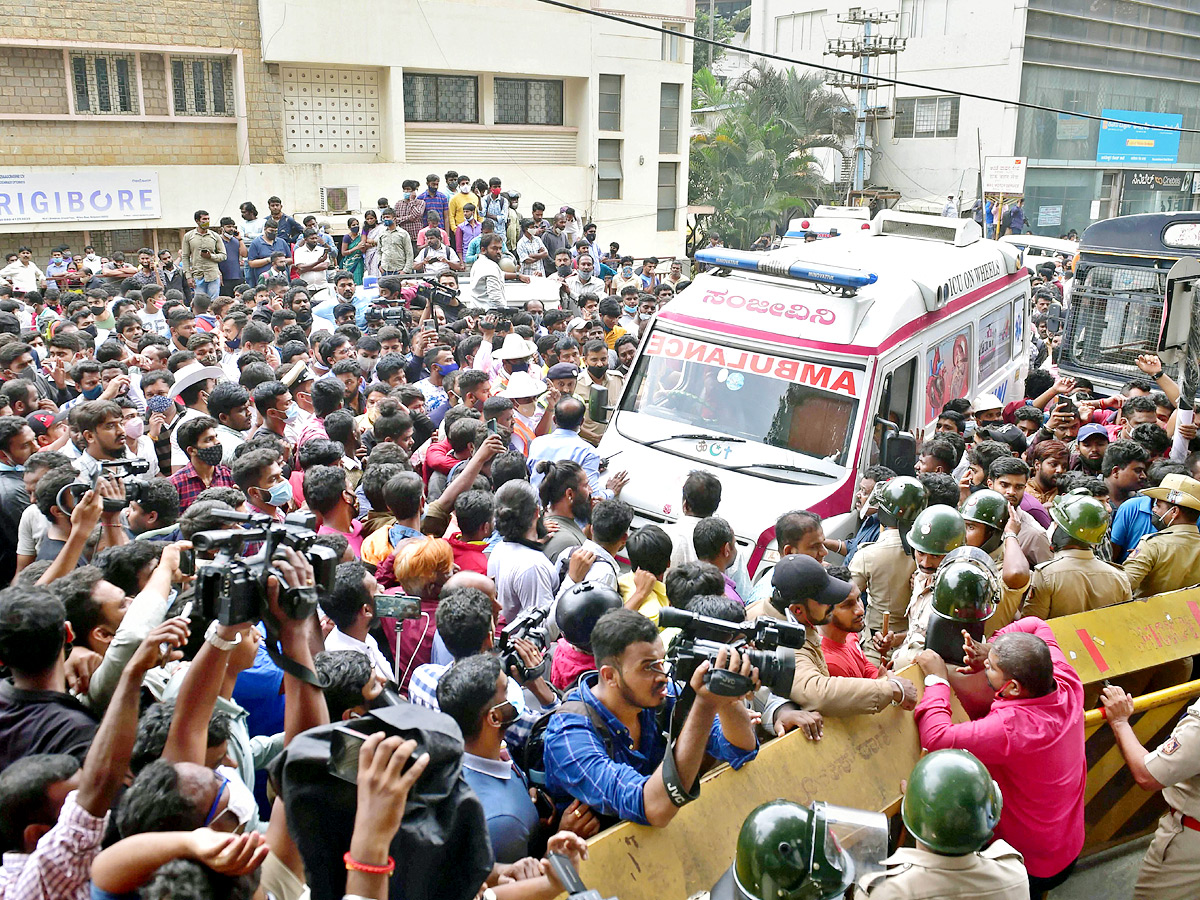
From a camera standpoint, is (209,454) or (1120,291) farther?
(1120,291)

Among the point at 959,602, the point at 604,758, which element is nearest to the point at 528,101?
the point at 959,602

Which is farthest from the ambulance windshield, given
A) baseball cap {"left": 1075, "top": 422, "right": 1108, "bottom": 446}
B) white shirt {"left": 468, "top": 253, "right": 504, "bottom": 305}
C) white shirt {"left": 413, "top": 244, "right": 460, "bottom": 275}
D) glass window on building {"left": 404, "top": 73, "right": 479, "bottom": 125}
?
glass window on building {"left": 404, "top": 73, "right": 479, "bottom": 125}

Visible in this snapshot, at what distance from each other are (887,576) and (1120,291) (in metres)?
6.82

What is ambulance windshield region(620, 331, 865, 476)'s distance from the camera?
711cm

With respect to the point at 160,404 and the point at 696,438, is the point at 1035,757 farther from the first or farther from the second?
the point at 160,404

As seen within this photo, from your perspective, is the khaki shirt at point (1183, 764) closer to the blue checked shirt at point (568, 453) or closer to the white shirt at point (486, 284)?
the blue checked shirt at point (568, 453)

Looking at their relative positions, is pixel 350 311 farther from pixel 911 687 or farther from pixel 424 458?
pixel 911 687

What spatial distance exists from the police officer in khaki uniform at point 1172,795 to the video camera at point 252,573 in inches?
128

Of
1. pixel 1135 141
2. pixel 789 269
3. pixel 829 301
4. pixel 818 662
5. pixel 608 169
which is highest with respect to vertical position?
pixel 1135 141

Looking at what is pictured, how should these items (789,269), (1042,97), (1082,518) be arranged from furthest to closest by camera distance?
(1042,97) < (789,269) < (1082,518)

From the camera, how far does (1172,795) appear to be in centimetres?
416

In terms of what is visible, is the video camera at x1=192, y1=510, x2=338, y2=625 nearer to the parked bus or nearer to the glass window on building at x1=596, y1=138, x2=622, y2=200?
the parked bus

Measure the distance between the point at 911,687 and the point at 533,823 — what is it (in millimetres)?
1645

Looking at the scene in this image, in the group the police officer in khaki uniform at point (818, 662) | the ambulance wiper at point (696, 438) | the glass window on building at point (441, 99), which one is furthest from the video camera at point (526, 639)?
the glass window on building at point (441, 99)
